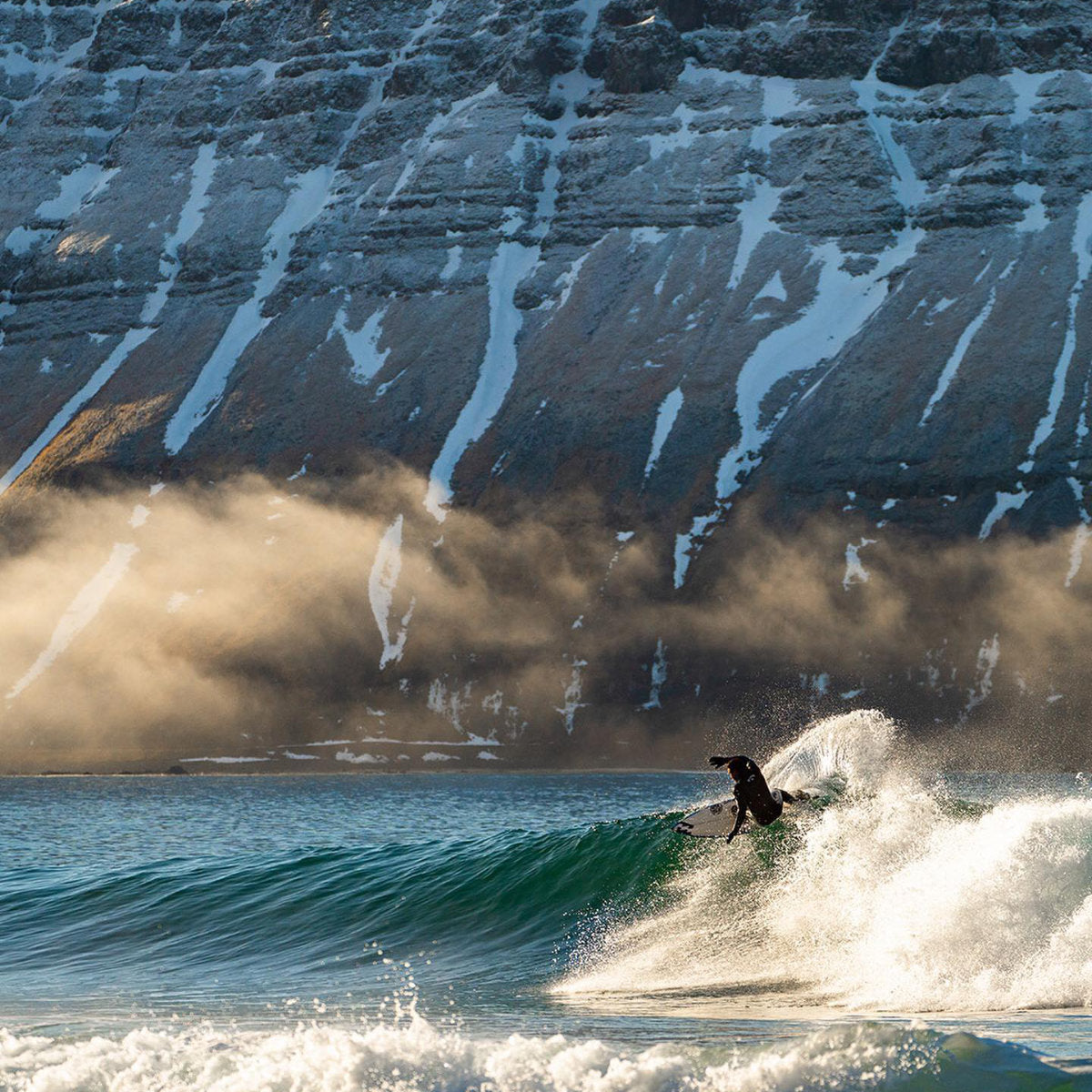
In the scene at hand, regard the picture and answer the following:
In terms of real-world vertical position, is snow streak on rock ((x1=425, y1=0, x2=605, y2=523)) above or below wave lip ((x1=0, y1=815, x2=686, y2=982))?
above

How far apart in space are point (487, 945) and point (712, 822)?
600 cm

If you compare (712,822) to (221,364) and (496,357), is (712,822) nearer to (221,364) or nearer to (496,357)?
(496,357)

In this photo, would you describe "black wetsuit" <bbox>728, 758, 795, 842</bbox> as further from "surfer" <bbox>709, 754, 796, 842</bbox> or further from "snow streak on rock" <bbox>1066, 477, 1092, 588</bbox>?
"snow streak on rock" <bbox>1066, 477, 1092, 588</bbox>

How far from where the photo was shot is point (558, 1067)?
598 inches

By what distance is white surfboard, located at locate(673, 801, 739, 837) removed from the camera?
25.4 meters

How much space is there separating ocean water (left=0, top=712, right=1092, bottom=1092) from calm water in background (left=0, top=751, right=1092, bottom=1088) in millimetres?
82

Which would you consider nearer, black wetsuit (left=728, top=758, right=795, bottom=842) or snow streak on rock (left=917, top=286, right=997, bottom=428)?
black wetsuit (left=728, top=758, right=795, bottom=842)

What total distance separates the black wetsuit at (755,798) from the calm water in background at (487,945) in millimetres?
2453

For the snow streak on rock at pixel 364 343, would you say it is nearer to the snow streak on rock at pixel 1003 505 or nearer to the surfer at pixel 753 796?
the snow streak on rock at pixel 1003 505

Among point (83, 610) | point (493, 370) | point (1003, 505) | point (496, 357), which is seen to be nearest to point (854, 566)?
point (1003, 505)

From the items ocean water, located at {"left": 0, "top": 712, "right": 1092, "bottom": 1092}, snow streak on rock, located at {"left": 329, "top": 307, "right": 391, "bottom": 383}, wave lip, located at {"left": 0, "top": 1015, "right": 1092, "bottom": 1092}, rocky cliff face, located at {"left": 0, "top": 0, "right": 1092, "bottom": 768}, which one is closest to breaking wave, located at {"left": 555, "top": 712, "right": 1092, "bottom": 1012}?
ocean water, located at {"left": 0, "top": 712, "right": 1092, "bottom": 1092}

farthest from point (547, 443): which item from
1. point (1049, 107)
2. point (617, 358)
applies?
point (1049, 107)

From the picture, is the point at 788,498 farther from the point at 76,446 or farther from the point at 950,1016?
the point at 950,1016

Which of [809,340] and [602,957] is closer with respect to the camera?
[602,957]
